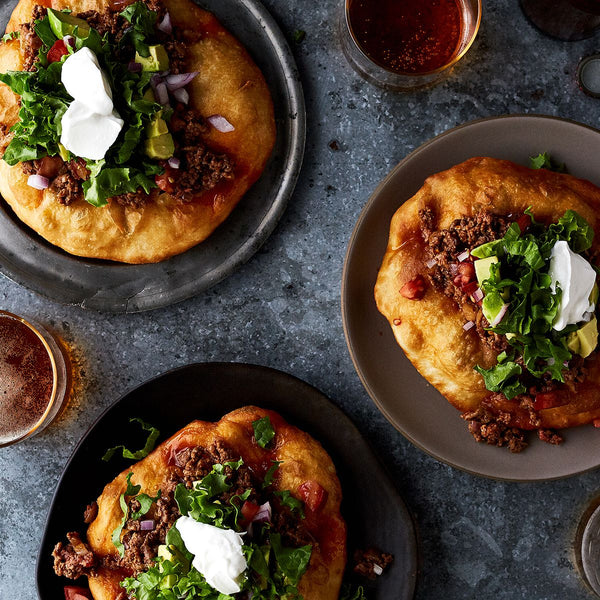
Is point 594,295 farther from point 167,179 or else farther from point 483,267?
point 167,179

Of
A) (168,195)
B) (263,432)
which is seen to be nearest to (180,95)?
(168,195)

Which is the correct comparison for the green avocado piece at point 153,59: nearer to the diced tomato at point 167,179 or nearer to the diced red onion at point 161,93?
the diced red onion at point 161,93

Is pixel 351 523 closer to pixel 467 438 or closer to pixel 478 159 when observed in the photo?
pixel 467 438

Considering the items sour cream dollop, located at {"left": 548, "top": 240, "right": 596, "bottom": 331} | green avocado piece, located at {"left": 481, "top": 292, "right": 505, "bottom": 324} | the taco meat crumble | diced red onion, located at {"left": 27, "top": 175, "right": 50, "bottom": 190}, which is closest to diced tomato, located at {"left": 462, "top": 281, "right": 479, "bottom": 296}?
the taco meat crumble

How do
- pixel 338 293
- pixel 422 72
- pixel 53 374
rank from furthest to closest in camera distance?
pixel 338 293 < pixel 53 374 < pixel 422 72

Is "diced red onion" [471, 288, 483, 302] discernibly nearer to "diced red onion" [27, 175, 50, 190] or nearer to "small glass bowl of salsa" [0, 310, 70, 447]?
"diced red onion" [27, 175, 50, 190]

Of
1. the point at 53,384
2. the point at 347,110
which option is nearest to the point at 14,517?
the point at 53,384
